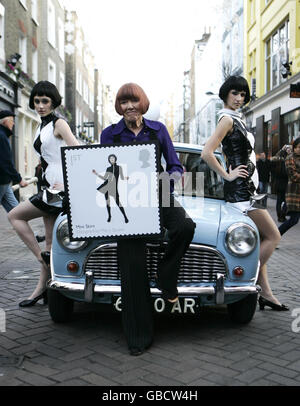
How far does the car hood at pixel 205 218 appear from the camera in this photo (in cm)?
351

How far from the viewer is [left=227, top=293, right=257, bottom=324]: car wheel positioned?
3.81m

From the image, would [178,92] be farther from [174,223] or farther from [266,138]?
[174,223]

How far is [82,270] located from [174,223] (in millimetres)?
771

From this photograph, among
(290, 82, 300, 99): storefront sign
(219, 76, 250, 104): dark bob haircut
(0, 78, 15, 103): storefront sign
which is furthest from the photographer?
(0, 78, 15, 103): storefront sign

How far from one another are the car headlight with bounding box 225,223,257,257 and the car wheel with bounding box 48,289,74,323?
1.32 meters

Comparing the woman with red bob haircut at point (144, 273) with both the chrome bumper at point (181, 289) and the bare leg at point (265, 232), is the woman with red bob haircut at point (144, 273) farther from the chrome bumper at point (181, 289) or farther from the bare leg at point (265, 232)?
the bare leg at point (265, 232)

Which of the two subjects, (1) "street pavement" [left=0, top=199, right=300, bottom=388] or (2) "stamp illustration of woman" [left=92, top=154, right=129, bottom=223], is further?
(2) "stamp illustration of woman" [left=92, top=154, right=129, bottom=223]

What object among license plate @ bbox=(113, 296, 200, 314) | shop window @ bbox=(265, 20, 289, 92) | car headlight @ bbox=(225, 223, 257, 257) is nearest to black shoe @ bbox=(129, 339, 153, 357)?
license plate @ bbox=(113, 296, 200, 314)

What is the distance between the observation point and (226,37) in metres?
35.1

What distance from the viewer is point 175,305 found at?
135 inches

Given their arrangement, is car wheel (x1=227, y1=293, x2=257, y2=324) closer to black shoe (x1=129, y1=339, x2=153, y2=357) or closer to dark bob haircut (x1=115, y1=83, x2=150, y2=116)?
black shoe (x1=129, y1=339, x2=153, y2=357)

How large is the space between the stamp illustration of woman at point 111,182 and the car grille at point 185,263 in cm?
37
